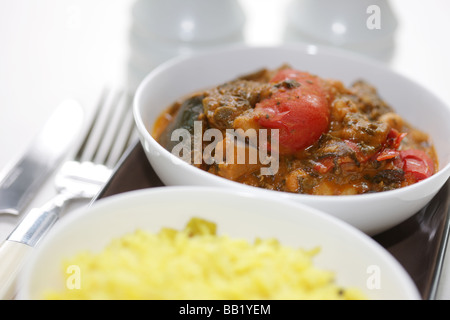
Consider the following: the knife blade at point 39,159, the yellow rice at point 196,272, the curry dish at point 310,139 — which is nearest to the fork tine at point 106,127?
the knife blade at point 39,159

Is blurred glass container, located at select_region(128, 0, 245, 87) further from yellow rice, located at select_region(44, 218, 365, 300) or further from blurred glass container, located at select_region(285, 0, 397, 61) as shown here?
yellow rice, located at select_region(44, 218, 365, 300)

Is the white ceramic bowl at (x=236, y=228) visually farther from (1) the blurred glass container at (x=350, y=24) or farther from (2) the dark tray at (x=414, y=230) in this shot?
(1) the blurred glass container at (x=350, y=24)

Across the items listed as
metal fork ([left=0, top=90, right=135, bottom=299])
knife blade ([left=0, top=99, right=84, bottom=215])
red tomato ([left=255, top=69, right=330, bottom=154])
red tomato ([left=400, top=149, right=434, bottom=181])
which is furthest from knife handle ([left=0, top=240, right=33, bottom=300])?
red tomato ([left=400, top=149, right=434, bottom=181])

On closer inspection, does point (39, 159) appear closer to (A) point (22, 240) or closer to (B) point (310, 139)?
(A) point (22, 240)

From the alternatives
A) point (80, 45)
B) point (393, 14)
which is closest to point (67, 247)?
point (393, 14)

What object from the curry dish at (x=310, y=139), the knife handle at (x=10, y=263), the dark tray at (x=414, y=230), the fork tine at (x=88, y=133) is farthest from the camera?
the fork tine at (x=88, y=133)

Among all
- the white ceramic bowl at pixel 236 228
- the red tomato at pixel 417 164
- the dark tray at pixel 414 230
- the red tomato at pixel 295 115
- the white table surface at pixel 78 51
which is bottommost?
the white table surface at pixel 78 51
